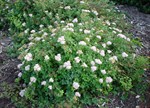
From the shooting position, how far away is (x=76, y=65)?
3535mm

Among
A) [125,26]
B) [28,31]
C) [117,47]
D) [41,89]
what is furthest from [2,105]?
[125,26]

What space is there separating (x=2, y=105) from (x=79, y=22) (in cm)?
150

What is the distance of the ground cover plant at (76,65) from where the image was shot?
11.6 ft

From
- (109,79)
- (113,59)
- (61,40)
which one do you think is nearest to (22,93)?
(61,40)

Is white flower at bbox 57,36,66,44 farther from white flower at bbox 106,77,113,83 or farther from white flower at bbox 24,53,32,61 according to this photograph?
white flower at bbox 106,77,113,83

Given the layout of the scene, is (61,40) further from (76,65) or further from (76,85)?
(76,85)

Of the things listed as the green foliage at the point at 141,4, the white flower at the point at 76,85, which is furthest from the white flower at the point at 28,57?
the green foliage at the point at 141,4

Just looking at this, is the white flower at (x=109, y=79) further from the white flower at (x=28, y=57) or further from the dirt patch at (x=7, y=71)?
the dirt patch at (x=7, y=71)

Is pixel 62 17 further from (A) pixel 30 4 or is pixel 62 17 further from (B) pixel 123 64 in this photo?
(B) pixel 123 64

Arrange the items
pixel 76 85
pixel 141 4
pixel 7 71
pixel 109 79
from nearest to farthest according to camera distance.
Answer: pixel 76 85 < pixel 109 79 < pixel 7 71 < pixel 141 4

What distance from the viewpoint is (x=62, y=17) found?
A: 4.55 meters

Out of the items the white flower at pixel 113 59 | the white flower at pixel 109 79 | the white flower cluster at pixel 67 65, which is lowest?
the white flower at pixel 109 79

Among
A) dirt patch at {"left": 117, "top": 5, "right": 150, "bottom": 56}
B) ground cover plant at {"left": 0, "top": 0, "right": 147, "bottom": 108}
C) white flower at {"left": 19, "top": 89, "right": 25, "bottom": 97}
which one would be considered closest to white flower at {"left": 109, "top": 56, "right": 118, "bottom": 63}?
ground cover plant at {"left": 0, "top": 0, "right": 147, "bottom": 108}

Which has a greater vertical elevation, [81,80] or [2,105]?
[81,80]
